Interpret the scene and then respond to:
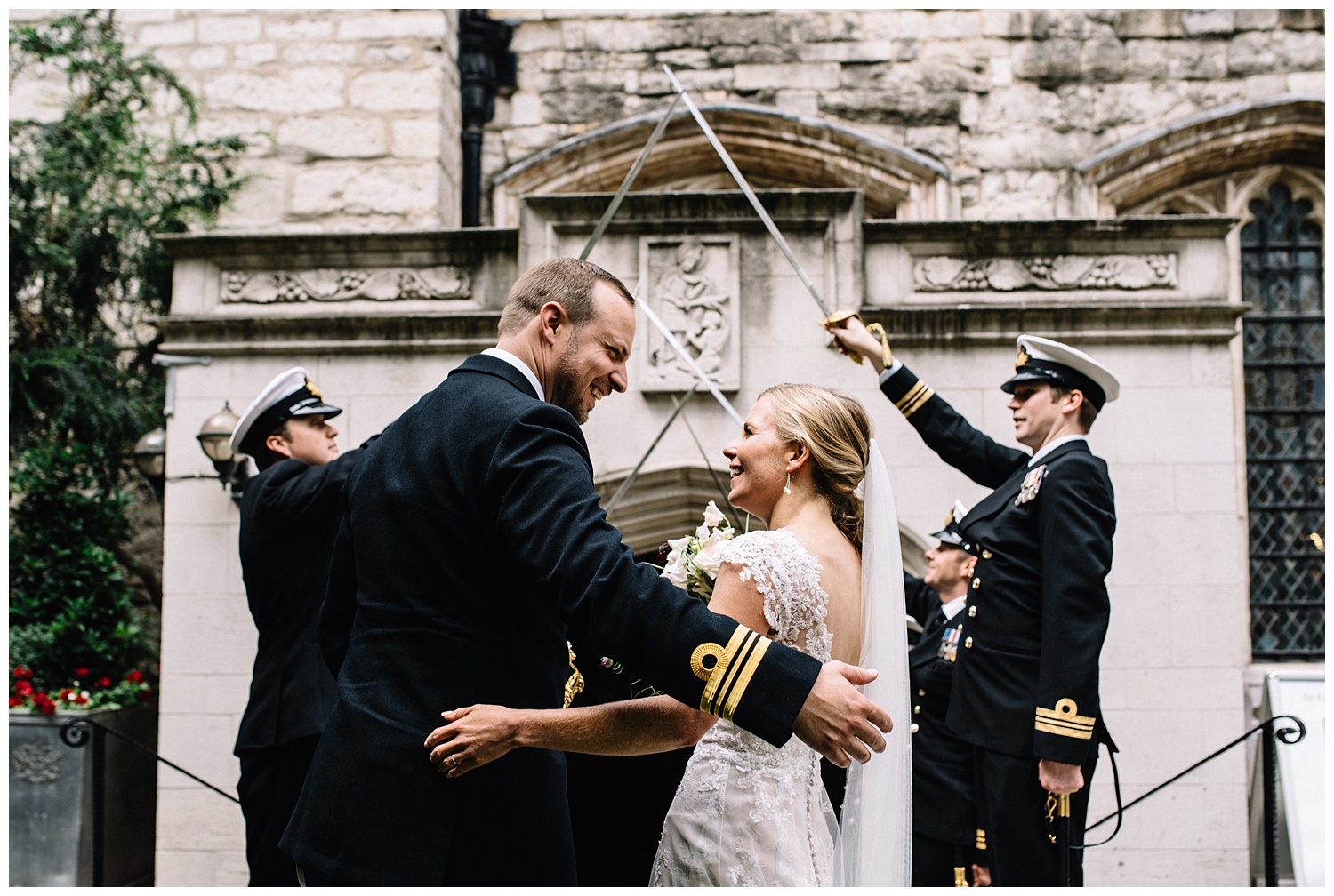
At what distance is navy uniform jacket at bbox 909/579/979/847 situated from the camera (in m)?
3.89

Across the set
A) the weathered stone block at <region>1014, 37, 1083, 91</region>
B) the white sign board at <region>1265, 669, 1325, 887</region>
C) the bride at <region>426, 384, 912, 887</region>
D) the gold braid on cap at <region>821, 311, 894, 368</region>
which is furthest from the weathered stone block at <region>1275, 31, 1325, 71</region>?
the bride at <region>426, 384, 912, 887</region>

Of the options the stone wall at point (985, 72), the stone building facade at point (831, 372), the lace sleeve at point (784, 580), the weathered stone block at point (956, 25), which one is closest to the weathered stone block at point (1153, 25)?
the stone wall at point (985, 72)

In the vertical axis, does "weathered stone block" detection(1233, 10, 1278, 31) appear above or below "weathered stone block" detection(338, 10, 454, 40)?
above

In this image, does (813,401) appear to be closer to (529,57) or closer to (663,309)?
(663,309)

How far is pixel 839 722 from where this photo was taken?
1.75m

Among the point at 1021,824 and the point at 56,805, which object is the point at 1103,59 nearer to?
the point at 1021,824

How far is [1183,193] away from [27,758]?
8.14m

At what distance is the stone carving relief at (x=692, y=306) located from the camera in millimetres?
5234

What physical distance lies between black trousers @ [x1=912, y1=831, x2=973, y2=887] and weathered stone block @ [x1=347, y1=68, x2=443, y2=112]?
5596 millimetres

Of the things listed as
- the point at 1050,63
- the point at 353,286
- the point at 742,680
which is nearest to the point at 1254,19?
the point at 1050,63

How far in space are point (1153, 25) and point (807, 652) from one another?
22.3 feet

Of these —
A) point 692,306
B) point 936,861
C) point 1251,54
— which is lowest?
point 936,861

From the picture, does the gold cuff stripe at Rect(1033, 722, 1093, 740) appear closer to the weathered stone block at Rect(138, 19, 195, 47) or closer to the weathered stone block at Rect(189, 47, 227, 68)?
the weathered stone block at Rect(189, 47, 227, 68)

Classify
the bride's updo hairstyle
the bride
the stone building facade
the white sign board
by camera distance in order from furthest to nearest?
the stone building facade → the white sign board → the bride's updo hairstyle → the bride
